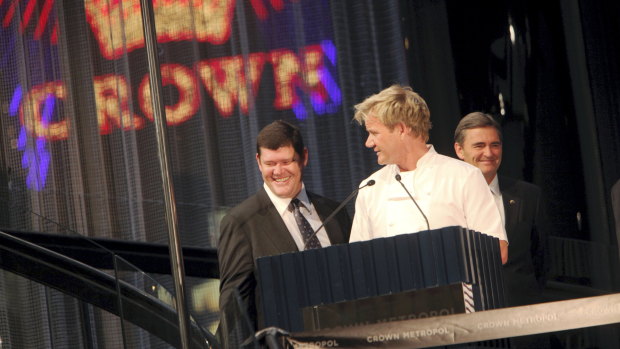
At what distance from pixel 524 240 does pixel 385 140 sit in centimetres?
100

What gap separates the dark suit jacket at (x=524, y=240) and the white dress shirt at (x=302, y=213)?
2.49 ft

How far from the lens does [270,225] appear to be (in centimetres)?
338

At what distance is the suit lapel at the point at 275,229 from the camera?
131 inches

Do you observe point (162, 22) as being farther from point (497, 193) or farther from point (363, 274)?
point (363, 274)

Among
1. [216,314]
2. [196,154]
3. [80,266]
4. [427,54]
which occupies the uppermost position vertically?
[427,54]

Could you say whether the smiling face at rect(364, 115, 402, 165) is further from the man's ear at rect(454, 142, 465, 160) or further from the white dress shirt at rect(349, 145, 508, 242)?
the man's ear at rect(454, 142, 465, 160)

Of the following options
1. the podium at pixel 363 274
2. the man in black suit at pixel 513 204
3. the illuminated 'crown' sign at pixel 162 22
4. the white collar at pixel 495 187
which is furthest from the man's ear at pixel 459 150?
the podium at pixel 363 274

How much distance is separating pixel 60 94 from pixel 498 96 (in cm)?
180

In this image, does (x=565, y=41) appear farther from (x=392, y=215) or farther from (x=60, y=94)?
(x=60, y=94)

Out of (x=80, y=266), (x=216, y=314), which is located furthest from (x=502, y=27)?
(x=80, y=266)

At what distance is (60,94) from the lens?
4.45 metres

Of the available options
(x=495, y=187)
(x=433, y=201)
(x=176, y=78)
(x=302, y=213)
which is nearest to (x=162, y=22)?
(x=176, y=78)

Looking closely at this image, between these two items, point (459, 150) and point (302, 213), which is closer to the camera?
point (302, 213)

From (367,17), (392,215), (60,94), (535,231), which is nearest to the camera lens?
(392,215)
